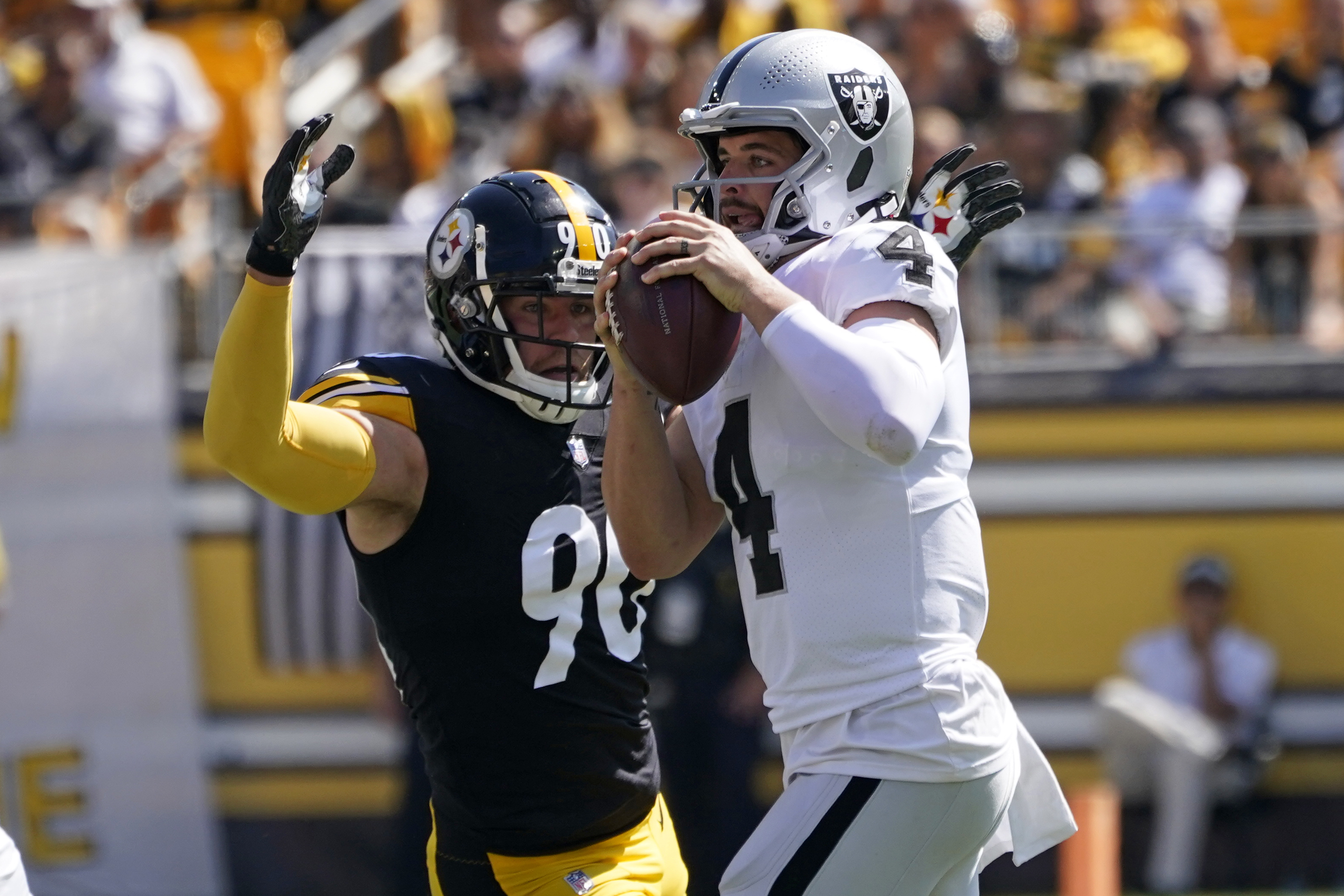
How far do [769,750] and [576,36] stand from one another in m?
3.68

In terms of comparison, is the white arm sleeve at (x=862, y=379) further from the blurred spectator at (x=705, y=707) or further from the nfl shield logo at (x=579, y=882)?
the blurred spectator at (x=705, y=707)

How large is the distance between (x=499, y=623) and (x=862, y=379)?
966mm

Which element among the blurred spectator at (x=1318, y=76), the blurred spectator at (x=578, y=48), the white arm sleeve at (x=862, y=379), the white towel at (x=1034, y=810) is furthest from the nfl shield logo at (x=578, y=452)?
the blurred spectator at (x=1318, y=76)

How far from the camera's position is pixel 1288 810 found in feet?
22.8

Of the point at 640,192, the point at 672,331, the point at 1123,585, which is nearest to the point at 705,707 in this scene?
the point at 1123,585

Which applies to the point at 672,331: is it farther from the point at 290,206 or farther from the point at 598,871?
the point at 598,871

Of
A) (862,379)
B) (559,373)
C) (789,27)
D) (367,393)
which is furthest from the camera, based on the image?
(789,27)

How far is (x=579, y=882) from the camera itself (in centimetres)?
308

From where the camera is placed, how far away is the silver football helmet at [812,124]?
8.99 ft

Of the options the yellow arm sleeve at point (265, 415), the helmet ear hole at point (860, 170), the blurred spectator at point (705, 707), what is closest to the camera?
the yellow arm sleeve at point (265, 415)

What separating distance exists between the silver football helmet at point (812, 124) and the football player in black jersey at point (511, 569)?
0.47m

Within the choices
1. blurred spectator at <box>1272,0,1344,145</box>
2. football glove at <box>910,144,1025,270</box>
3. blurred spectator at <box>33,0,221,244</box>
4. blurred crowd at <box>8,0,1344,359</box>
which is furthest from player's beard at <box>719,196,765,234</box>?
blurred spectator at <box>1272,0,1344,145</box>

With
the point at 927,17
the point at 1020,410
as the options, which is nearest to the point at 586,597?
the point at 1020,410

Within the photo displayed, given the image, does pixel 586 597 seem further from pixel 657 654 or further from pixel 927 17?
pixel 927 17
